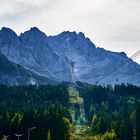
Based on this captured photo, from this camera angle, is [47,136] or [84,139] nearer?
[47,136]

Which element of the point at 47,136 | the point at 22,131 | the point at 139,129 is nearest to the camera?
the point at 47,136

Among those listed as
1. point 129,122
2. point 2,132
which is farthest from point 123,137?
point 2,132

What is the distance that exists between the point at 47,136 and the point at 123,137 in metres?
34.6

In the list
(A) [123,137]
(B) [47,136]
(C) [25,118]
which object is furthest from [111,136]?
(C) [25,118]

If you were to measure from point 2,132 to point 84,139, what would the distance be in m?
34.7

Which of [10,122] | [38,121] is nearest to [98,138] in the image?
[38,121]

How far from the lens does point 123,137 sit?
183m

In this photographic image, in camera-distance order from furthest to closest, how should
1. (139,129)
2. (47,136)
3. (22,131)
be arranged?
1. (139,129)
2. (22,131)
3. (47,136)

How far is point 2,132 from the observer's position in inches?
7195

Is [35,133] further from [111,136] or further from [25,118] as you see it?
[111,136]

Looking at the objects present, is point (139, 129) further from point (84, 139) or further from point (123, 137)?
point (84, 139)

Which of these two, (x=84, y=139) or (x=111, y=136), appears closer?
(x=111, y=136)

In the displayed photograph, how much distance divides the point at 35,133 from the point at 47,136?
5754mm

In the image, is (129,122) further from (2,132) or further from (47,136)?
(2,132)
